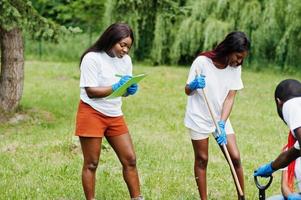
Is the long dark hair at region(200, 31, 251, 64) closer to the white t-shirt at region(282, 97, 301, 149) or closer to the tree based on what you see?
the white t-shirt at region(282, 97, 301, 149)

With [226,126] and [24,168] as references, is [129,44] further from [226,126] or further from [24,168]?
[24,168]

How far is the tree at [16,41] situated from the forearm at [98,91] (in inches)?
149

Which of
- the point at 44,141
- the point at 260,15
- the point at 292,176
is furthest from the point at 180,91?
the point at 292,176

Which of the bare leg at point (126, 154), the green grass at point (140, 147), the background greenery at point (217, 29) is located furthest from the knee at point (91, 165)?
the background greenery at point (217, 29)

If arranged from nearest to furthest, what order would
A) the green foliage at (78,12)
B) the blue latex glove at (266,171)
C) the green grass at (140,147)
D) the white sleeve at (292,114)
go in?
1. the white sleeve at (292,114)
2. the blue latex glove at (266,171)
3. the green grass at (140,147)
4. the green foliage at (78,12)

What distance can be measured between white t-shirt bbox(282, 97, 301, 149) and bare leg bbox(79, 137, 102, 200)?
1813 millimetres

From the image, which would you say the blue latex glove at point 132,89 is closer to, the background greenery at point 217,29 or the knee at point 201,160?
the knee at point 201,160

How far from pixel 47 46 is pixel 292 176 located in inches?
723

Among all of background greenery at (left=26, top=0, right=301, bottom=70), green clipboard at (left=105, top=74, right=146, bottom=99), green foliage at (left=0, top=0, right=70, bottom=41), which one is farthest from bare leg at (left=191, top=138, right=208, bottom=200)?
background greenery at (left=26, top=0, right=301, bottom=70)

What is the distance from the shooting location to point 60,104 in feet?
37.8

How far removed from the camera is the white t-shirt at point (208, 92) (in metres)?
5.17

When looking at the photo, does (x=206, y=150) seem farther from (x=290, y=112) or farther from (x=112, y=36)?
(x=290, y=112)

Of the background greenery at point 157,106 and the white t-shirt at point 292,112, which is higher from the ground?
the white t-shirt at point 292,112

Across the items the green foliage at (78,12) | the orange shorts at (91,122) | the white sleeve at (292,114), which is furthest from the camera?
the green foliage at (78,12)
